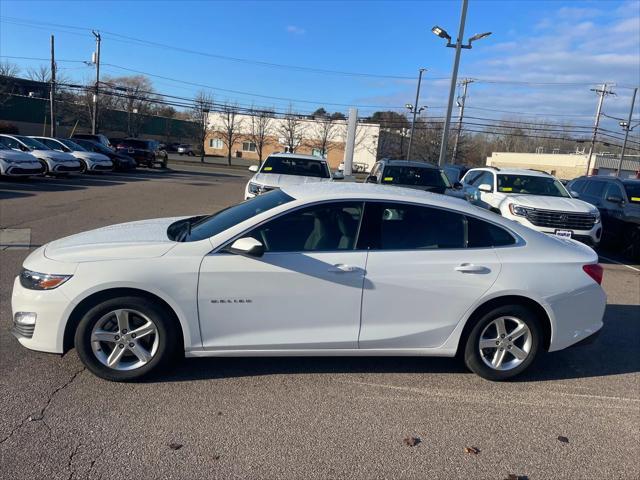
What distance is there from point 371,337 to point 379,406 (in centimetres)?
51

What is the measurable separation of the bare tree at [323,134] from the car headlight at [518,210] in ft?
188

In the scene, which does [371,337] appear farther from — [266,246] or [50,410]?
[50,410]

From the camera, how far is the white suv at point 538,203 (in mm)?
Result: 9344

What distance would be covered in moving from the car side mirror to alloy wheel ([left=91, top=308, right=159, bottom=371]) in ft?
2.70

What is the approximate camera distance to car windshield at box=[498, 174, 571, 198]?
10873 millimetres

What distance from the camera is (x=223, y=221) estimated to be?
4.01m

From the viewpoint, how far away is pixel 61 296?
11.2 feet

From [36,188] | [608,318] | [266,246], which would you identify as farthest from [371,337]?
[36,188]

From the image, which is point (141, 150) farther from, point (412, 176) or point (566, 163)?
point (566, 163)

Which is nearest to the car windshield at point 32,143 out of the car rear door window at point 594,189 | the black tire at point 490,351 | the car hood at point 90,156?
the car hood at point 90,156

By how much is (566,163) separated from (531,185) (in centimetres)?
7694

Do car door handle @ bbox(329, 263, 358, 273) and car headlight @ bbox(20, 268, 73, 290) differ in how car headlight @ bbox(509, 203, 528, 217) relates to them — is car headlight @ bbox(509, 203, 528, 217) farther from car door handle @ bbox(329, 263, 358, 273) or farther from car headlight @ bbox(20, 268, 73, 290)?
car headlight @ bbox(20, 268, 73, 290)

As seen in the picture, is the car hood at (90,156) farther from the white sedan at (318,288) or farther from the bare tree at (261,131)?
the bare tree at (261,131)

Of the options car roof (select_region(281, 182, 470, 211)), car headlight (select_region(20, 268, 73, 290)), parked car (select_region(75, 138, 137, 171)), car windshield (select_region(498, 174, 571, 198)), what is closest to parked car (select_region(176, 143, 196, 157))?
parked car (select_region(75, 138, 137, 171))
